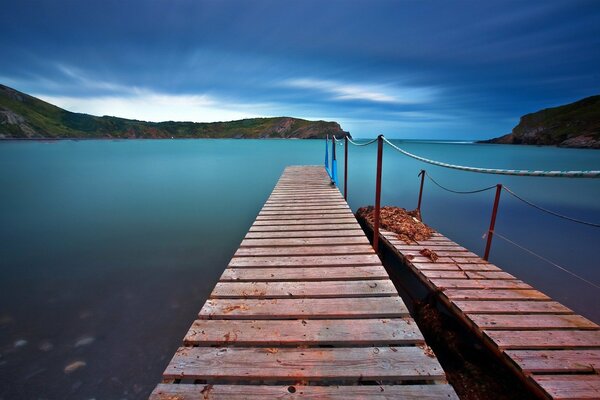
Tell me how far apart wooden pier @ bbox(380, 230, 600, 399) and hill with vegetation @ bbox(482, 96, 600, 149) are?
370ft

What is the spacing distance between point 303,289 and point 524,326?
290cm

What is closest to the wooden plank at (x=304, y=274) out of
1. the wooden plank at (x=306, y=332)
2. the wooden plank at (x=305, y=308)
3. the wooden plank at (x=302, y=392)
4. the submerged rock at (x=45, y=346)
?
the wooden plank at (x=305, y=308)

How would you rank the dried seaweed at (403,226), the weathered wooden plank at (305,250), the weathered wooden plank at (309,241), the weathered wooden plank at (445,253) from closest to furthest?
the weathered wooden plank at (305,250)
the weathered wooden plank at (309,241)
the weathered wooden plank at (445,253)
the dried seaweed at (403,226)

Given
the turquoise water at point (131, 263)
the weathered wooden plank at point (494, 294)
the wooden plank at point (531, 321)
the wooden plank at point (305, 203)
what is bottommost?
the turquoise water at point (131, 263)

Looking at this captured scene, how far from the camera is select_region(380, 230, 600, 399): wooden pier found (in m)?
2.59

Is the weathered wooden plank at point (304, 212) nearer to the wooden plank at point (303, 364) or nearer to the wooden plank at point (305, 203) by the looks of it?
the wooden plank at point (305, 203)

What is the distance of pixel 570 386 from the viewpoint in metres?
2.47

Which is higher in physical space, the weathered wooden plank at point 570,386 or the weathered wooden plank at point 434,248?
the weathered wooden plank at point 570,386

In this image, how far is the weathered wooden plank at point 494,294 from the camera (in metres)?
3.90

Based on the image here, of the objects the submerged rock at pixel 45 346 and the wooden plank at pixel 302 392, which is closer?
the wooden plank at pixel 302 392

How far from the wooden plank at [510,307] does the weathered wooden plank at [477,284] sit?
1.36 feet

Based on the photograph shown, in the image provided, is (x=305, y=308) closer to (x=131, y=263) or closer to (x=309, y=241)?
(x=309, y=241)

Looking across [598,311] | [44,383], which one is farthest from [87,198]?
[598,311]

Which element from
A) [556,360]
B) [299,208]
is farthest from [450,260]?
[299,208]
